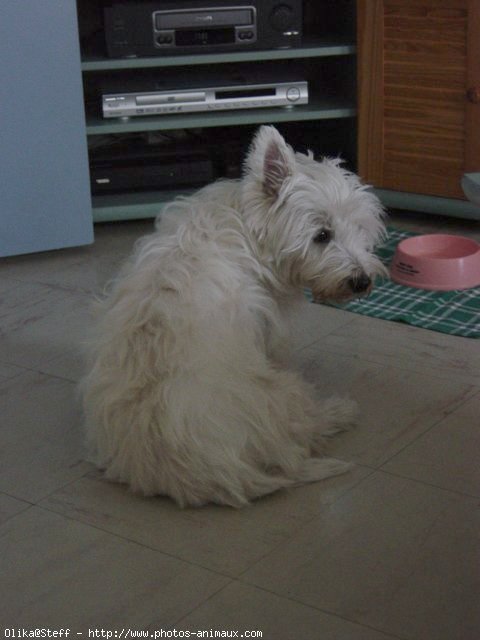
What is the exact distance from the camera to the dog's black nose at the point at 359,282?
1.96 meters

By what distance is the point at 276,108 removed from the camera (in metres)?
3.39

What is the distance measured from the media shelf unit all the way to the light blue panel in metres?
0.21

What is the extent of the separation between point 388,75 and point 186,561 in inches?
81.3

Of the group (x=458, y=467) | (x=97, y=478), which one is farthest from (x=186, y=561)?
(x=458, y=467)

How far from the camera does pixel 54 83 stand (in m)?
2.93

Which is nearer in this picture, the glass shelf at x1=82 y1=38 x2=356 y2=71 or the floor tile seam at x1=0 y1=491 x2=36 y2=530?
the floor tile seam at x1=0 y1=491 x2=36 y2=530

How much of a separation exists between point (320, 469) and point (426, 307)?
94 centimetres

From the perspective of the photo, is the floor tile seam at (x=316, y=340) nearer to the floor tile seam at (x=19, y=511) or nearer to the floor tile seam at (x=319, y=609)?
the floor tile seam at (x=19, y=511)

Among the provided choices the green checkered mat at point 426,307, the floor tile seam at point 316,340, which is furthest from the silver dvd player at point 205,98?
the floor tile seam at point 316,340

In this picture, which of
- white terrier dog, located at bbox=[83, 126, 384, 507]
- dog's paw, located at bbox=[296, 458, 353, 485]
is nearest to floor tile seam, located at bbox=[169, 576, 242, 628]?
white terrier dog, located at bbox=[83, 126, 384, 507]

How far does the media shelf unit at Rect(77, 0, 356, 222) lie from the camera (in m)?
3.24

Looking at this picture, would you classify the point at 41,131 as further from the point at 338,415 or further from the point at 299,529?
the point at 299,529

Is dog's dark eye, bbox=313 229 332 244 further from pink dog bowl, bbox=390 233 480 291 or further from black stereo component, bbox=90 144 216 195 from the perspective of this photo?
black stereo component, bbox=90 144 216 195

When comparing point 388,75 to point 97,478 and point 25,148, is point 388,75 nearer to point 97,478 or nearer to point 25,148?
point 25,148
